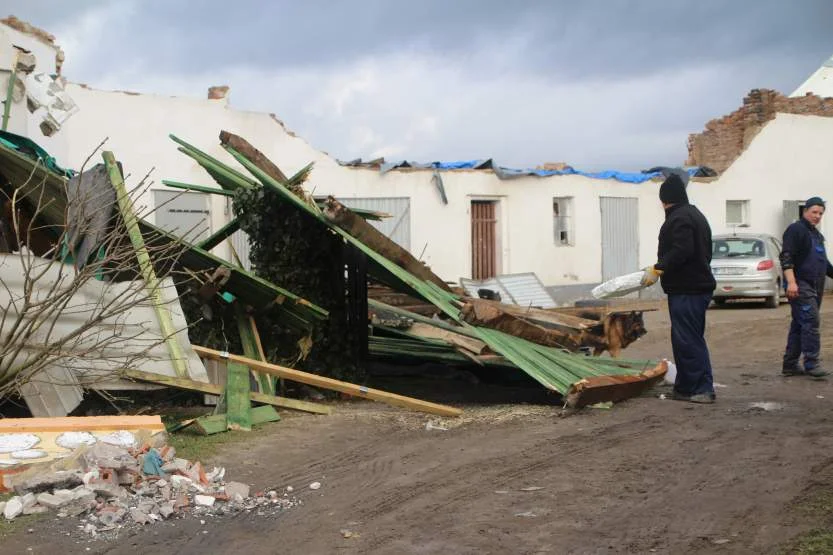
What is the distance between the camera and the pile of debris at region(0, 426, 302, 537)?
497 cm

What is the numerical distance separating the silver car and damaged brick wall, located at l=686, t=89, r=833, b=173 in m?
6.03

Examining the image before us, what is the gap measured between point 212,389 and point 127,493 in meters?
2.14

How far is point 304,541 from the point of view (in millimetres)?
4574

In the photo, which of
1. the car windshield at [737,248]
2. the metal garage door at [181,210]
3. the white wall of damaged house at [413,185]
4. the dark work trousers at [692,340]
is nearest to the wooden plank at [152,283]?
the dark work trousers at [692,340]

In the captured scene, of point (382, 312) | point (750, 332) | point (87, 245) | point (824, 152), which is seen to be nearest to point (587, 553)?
point (87, 245)

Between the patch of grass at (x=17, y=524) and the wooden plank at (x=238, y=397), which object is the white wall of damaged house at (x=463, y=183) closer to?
the wooden plank at (x=238, y=397)

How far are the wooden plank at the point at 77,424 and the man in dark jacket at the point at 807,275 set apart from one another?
6.63 m

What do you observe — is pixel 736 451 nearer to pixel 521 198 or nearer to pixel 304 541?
pixel 304 541

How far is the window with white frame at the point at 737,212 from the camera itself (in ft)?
87.1

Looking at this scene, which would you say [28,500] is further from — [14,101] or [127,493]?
[14,101]

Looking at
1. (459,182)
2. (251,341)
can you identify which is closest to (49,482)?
(251,341)

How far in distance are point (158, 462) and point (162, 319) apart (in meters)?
2.14

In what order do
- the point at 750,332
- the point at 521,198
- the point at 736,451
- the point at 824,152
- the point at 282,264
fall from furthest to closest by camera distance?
the point at 824,152
the point at 521,198
the point at 750,332
the point at 282,264
the point at 736,451

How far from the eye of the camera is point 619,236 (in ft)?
79.0
